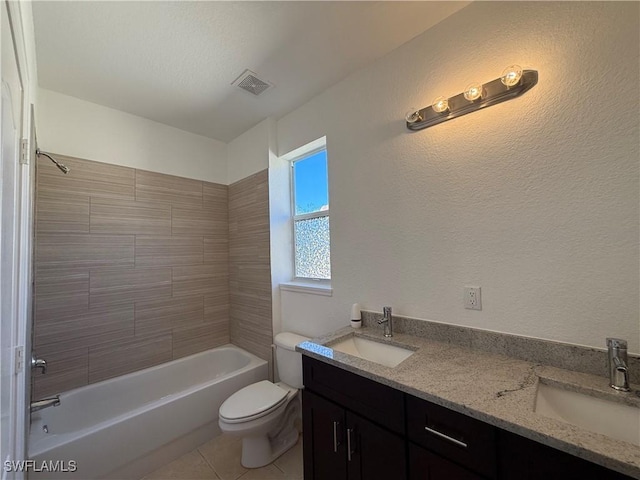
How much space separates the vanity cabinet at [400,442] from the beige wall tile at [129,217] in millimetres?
1828

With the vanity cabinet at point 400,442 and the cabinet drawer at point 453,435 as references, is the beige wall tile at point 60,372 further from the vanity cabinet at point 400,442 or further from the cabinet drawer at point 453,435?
the cabinet drawer at point 453,435

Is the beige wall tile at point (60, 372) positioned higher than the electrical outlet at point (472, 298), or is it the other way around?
the electrical outlet at point (472, 298)

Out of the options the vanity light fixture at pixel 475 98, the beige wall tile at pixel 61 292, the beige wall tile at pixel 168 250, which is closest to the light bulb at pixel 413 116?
the vanity light fixture at pixel 475 98

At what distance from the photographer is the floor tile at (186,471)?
1.61m

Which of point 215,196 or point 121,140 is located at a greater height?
point 121,140

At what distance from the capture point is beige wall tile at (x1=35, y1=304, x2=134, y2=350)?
1.77 metres

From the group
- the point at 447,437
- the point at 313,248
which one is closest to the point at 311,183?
the point at 313,248

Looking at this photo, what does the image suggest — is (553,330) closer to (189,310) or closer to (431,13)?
(431,13)

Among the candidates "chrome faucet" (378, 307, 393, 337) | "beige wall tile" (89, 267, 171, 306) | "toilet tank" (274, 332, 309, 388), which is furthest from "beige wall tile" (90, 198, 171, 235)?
"chrome faucet" (378, 307, 393, 337)

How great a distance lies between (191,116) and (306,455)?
2571 mm

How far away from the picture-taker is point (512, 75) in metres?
1.12

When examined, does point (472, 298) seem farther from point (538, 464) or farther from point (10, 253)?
point (10, 253)

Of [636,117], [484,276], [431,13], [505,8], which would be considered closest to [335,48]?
[431,13]

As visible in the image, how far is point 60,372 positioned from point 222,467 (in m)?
1.30
